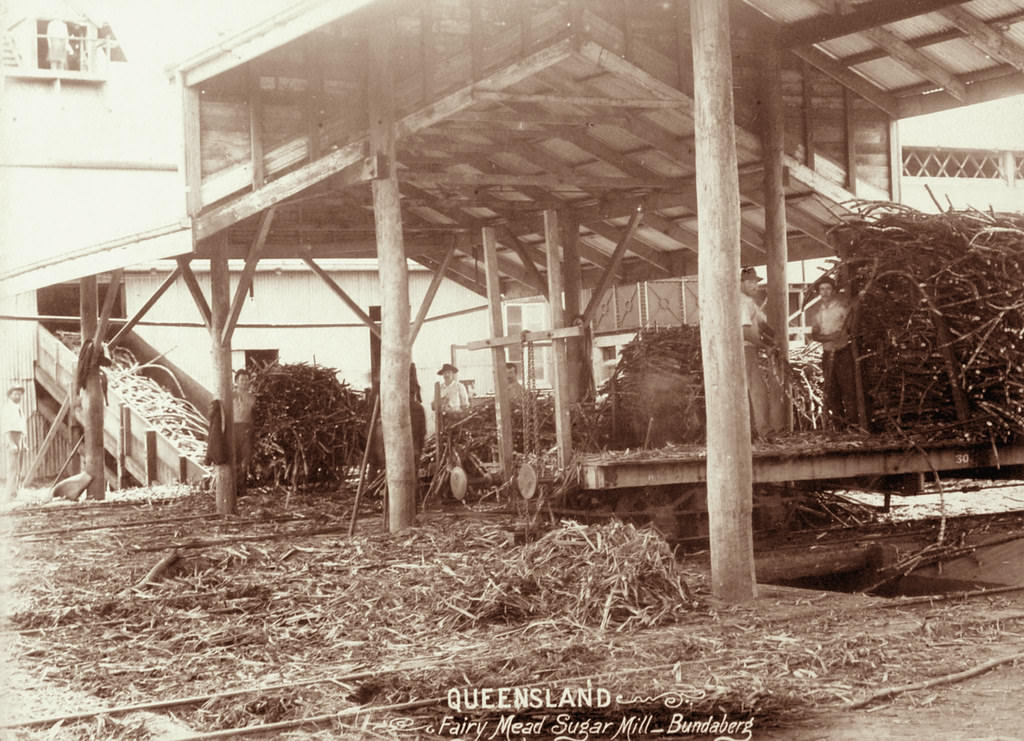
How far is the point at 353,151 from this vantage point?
1260 cm

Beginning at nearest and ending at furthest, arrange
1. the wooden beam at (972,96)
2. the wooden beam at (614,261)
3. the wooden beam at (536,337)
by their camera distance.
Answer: the wooden beam at (536,337), the wooden beam at (972,96), the wooden beam at (614,261)

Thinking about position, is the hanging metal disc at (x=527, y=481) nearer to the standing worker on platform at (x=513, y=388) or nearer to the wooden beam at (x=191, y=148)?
the wooden beam at (x=191, y=148)

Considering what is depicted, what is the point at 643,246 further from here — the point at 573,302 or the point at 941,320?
the point at 941,320

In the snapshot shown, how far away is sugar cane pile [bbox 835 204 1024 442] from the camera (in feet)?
37.2

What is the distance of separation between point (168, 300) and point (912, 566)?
731 inches

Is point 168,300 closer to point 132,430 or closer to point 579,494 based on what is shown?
point 132,430

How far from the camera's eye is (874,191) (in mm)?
14305

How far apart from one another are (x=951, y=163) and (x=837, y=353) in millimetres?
22467

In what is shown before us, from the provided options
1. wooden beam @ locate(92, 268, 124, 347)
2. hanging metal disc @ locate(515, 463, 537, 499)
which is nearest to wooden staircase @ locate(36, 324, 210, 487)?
wooden beam @ locate(92, 268, 124, 347)

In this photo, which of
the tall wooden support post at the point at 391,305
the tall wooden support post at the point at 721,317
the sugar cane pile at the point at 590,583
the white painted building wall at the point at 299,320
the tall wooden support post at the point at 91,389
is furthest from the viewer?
the white painted building wall at the point at 299,320

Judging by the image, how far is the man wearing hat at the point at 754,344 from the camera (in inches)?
482

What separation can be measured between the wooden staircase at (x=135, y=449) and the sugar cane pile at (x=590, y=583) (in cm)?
1123

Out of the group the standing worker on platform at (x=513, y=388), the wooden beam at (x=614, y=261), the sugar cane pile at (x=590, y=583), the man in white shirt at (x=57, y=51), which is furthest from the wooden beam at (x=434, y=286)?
the man in white shirt at (x=57, y=51)

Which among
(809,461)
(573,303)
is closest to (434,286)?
(573,303)
